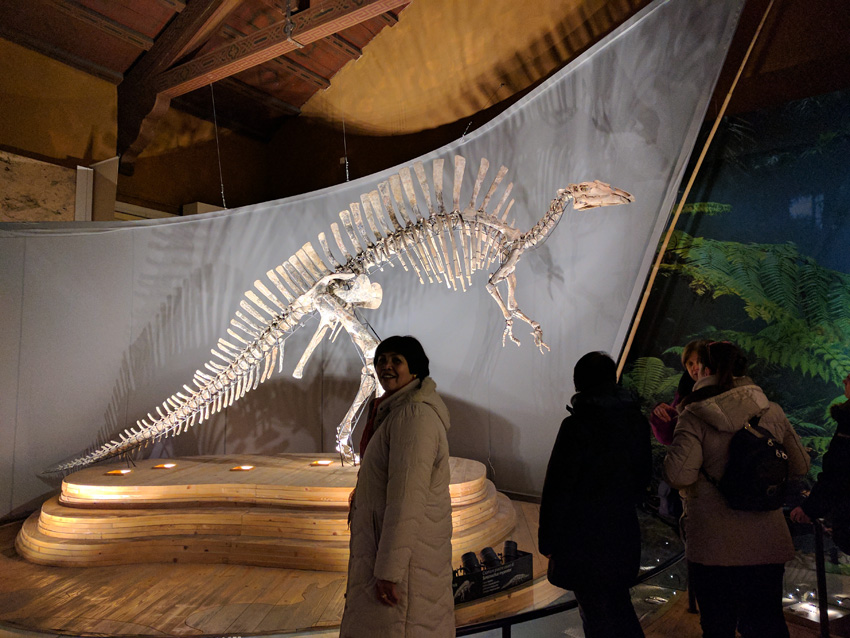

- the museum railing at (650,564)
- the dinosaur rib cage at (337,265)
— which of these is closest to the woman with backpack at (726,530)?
the museum railing at (650,564)

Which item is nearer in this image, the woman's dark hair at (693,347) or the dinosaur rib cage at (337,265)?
the woman's dark hair at (693,347)

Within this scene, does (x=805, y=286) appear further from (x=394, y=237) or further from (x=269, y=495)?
(x=269, y=495)

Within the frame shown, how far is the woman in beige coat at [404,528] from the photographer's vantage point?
1821 mm

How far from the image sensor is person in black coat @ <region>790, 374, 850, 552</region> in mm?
2061

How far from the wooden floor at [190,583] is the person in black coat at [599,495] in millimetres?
1114

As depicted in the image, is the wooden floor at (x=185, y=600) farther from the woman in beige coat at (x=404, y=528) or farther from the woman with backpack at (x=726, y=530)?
the woman with backpack at (x=726, y=530)

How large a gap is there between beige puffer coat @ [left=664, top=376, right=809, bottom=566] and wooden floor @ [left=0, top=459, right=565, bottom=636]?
1304mm

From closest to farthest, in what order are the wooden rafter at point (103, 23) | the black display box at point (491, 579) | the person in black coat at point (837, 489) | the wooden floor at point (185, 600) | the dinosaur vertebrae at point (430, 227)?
the person in black coat at point (837, 489) < the black display box at point (491, 579) < the wooden floor at point (185, 600) < the dinosaur vertebrae at point (430, 227) < the wooden rafter at point (103, 23)

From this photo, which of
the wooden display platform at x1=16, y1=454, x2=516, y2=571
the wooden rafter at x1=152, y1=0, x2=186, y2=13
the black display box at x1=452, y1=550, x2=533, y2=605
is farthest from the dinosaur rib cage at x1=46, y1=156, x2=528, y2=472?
the wooden rafter at x1=152, y1=0, x2=186, y2=13

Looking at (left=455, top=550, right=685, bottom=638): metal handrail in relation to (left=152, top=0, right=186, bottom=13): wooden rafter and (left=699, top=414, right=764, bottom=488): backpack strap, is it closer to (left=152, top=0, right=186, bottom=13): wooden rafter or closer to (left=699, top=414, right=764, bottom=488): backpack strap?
(left=699, top=414, right=764, bottom=488): backpack strap

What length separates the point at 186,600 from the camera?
322cm

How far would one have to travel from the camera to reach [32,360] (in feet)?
18.3

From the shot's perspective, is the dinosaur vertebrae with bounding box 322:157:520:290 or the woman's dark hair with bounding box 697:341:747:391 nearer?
the woman's dark hair with bounding box 697:341:747:391

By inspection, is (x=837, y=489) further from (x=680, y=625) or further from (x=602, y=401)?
(x=680, y=625)
